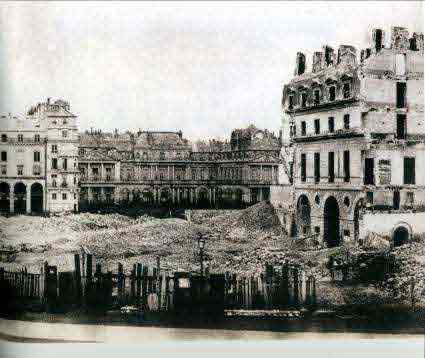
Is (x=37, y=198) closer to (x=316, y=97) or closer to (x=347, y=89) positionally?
(x=316, y=97)

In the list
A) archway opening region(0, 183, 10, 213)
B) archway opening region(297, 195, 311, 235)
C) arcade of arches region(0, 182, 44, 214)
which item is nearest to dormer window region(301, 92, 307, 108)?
archway opening region(297, 195, 311, 235)

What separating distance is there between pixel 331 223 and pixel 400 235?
25.0 inches

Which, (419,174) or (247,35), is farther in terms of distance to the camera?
(419,174)

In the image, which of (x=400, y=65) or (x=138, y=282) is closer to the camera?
(x=138, y=282)

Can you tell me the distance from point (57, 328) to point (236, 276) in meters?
1.54

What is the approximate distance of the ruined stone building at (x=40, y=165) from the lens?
5008 millimetres

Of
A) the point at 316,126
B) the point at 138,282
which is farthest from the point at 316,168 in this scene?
the point at 138,282

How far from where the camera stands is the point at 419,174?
5.30 metres

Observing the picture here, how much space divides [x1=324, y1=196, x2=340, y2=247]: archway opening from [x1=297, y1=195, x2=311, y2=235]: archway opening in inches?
5.9

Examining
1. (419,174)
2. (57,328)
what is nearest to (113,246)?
(57,328)

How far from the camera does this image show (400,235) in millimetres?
5316

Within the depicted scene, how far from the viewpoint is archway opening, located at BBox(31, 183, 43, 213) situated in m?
5.10

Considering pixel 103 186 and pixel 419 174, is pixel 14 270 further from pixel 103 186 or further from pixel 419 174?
pixel 419 174

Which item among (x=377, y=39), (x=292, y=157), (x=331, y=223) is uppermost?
(x=377, y=39)
